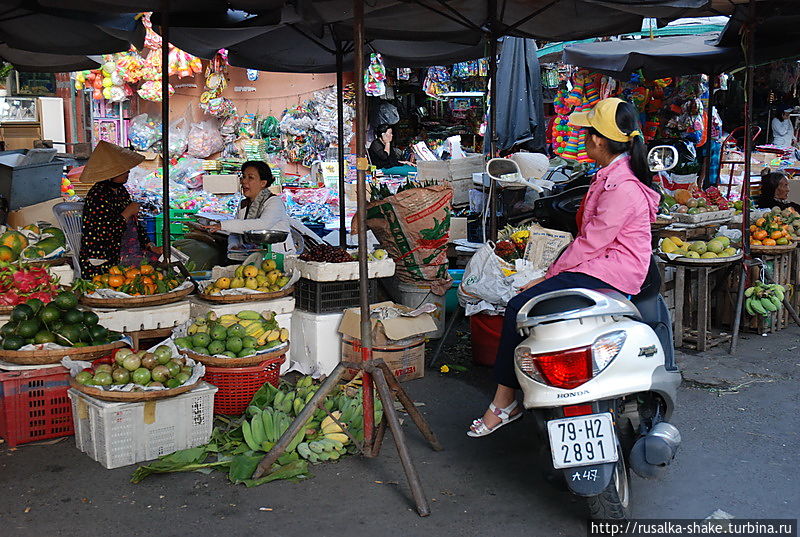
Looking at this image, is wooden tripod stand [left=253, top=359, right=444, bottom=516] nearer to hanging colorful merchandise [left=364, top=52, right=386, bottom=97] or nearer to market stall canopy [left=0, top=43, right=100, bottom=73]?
market stall canopy [left=0, top=43, right=100, bottom=73]

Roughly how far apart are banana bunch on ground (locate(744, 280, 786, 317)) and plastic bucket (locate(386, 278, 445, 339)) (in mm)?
2672

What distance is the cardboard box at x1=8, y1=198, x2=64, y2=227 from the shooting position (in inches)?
366

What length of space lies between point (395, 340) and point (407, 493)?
1.79 meters

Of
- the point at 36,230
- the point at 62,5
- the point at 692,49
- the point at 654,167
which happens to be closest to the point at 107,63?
the point at 36,230

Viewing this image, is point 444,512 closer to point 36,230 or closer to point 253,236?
point 253,236

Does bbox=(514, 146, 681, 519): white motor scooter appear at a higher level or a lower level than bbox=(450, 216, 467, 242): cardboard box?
lower

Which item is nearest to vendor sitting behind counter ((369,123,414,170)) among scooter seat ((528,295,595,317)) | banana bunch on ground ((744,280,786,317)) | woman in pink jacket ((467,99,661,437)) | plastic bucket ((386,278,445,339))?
plastic bucket ((386,278,445,339))

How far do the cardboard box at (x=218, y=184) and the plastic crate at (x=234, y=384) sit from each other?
23.8ft

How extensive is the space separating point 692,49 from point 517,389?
6701 mm

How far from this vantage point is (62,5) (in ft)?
18.3

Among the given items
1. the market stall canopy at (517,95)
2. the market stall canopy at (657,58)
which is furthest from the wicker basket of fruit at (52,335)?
the market stall canopy at (657,58)

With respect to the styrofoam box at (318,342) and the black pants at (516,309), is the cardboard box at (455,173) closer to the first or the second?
the styrofoam box at (318,342)

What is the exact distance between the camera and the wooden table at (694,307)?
6668 mm

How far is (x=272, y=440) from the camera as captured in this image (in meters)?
4.28
